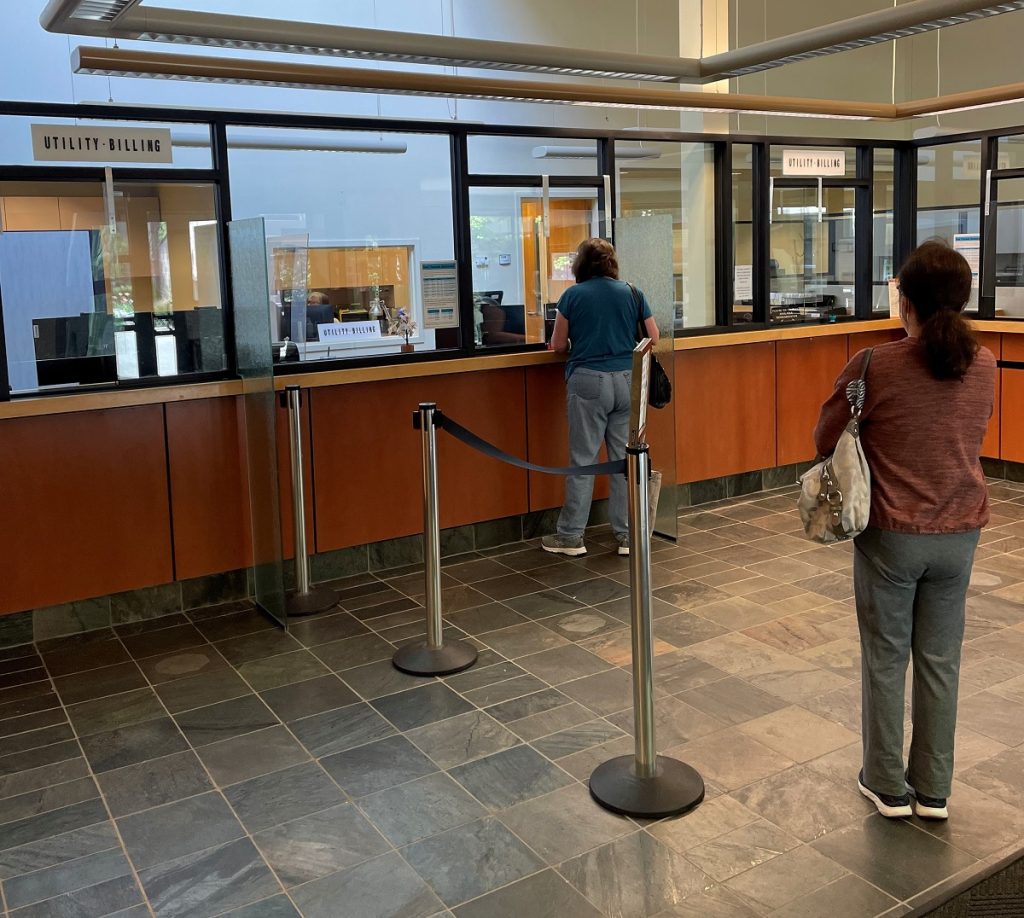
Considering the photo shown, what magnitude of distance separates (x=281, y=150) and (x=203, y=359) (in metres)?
1.42

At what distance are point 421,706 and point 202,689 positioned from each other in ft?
3.02

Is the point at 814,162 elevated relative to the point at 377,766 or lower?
elevated

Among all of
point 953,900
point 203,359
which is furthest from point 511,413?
point 953,900

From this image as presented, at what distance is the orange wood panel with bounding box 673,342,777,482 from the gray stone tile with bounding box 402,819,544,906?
403 cm

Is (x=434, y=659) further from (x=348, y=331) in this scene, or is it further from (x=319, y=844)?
(x=348, y=331)

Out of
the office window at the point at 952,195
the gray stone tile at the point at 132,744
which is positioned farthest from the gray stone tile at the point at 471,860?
the office window at the point at 952,195

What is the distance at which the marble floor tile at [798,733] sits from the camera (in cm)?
346

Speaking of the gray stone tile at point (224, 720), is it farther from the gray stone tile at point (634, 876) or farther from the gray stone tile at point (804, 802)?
the gray stone tile at point (804, 802)

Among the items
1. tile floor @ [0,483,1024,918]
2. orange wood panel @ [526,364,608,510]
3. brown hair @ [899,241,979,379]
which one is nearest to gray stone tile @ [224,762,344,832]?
tile floor @ [0,483,1024,918]

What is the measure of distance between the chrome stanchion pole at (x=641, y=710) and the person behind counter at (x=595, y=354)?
2507 mm

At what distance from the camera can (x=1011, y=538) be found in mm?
5898

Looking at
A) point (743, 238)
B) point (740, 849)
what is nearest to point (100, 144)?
point (740, 849)

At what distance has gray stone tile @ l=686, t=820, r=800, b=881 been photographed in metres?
2.81

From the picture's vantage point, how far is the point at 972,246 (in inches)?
296
